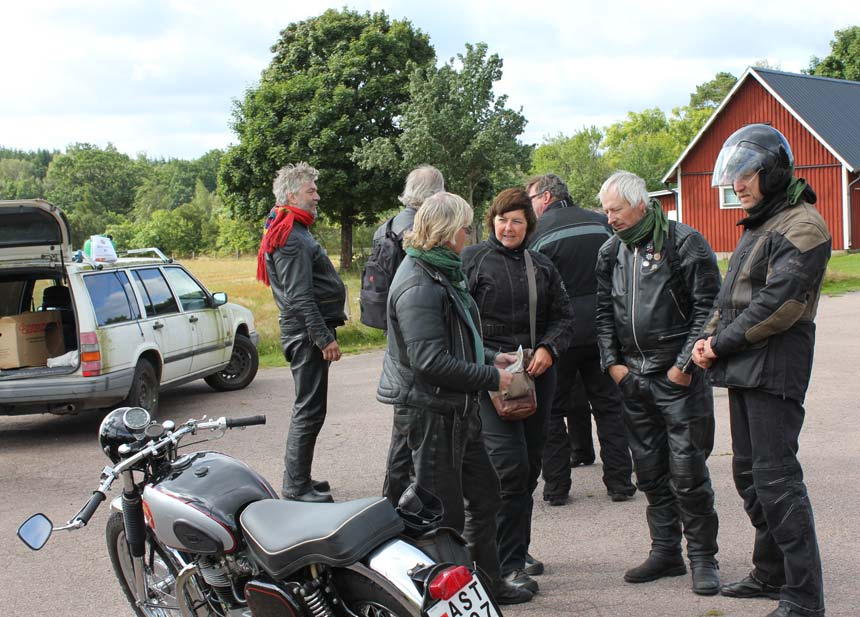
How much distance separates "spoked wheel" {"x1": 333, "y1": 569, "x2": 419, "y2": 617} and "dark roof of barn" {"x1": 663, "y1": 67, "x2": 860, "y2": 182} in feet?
115

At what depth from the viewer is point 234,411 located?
9.93 meters

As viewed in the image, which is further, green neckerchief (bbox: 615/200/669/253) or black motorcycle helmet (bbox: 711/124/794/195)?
green neckerchief (bbox: 615/200/669/253)

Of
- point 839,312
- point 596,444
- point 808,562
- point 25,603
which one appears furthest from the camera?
point 839,312

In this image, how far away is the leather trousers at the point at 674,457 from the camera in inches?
180

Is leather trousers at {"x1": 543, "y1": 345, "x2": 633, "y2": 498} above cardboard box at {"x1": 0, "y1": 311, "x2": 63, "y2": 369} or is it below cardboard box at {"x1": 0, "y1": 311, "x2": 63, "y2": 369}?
below

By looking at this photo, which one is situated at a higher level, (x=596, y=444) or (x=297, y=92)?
(x=297, y=92)

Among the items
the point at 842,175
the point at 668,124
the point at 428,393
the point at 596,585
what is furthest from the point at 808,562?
the point at 668,124

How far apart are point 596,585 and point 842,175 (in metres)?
34.0

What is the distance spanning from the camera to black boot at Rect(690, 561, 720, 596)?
447 cm

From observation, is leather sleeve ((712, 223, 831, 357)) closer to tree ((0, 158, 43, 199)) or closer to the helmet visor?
the helmet visor

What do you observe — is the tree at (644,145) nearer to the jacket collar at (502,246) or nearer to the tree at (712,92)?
the tree at (712,92)

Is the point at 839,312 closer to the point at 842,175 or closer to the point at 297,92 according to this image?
the point at 842,175

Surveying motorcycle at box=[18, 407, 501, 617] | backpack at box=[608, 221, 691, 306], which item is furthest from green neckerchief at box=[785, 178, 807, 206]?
motorcycle at box=[18, 407, 501, 617]

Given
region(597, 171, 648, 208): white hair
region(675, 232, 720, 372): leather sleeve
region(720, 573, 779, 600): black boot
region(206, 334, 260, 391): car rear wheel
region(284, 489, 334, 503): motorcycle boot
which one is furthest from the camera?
region(206, 334, 260, 391): car rear wheel
